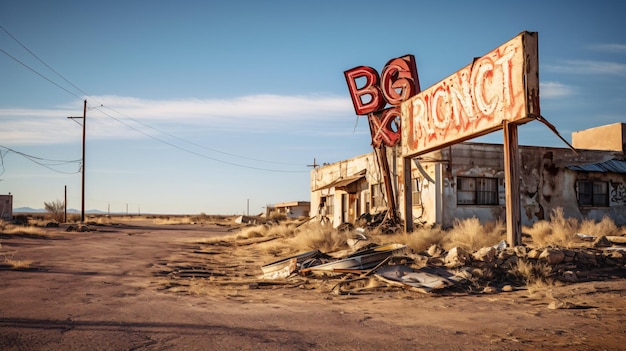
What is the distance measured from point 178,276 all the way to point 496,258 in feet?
24.3

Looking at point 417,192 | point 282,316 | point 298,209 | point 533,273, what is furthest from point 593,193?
point 298,209

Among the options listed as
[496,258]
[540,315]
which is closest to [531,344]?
[540,315]

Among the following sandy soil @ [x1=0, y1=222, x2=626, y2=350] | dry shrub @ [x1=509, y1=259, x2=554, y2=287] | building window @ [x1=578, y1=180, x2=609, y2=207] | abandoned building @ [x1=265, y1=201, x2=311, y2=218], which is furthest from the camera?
abandoned building @ [x1=265, y1=201, x2=311, y2=218]

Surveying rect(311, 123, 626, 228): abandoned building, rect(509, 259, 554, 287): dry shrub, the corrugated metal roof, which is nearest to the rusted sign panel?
rect(509, 259, 554, 287): dry shrub

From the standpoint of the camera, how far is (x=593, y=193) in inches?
914

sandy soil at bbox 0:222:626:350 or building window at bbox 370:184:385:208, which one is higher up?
building window at bbox 370:184:385:208

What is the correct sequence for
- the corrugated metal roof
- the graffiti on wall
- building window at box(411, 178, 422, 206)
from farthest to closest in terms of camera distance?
the graffiti on wall → the corrugated metal roof → building window at box(411, 178, 422, 206)

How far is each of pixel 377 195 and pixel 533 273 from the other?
15.8m

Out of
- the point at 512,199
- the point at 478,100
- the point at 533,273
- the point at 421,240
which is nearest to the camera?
the point at 533,273

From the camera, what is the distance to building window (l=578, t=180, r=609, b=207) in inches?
904

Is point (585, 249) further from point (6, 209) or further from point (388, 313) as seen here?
point (6, 209)

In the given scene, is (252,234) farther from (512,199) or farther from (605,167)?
(512,199)

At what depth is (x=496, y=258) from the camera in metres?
10.8

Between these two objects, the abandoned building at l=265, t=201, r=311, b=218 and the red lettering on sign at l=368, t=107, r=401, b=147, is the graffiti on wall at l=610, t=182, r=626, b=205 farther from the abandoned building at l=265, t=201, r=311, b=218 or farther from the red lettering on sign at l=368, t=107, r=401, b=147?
the abandoned building at l=265, t=201, r=311, b=218
